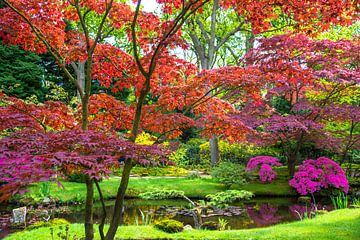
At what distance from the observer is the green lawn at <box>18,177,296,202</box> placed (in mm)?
10211

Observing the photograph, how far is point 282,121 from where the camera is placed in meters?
9.88

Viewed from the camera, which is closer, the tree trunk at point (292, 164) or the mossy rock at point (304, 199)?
the mossy rock at point (304, 199)

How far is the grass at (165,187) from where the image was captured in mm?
10125

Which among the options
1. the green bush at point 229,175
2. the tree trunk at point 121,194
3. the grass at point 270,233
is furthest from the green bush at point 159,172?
the tree trunk at point 121,194

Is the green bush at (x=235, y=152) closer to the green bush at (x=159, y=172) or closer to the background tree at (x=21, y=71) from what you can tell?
the green bush at (x=159, y=172)

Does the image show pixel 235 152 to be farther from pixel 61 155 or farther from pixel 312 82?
pixel 61 155

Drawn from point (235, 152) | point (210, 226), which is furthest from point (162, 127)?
point (235, 152)

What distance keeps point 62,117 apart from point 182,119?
1.69m

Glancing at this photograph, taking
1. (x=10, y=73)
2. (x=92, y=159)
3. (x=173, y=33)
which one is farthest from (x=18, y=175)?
(x=10, y=73)

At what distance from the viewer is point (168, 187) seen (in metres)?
11.3

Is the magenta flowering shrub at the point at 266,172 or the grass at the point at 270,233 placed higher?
the magenta flowering shrub at the point at 266,172

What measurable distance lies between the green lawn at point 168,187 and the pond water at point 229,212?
489 millimetres

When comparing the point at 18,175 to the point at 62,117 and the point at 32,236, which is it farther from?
the point at 32,236

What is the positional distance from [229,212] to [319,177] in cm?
348
